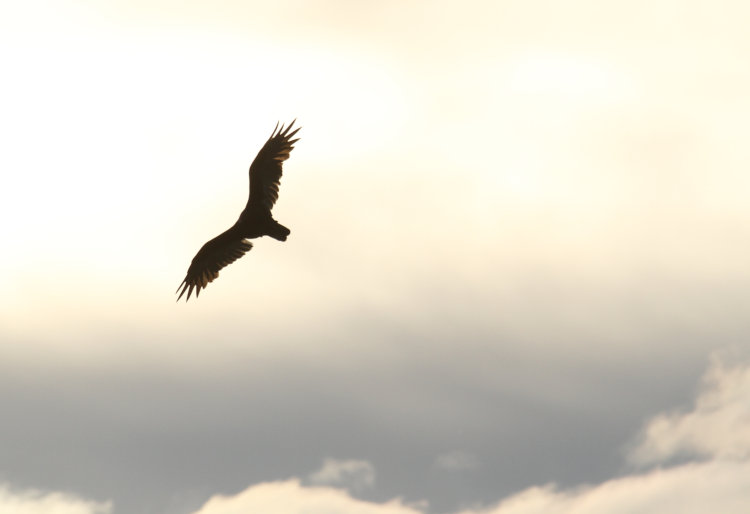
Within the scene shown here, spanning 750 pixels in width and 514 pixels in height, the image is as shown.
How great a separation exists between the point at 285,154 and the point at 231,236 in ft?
10.8

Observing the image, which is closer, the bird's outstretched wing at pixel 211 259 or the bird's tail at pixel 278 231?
the bird's tail at pixel 278 231

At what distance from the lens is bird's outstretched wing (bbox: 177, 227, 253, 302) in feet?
130

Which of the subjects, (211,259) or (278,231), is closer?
(278,231)

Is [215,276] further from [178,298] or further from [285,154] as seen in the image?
[285,154]

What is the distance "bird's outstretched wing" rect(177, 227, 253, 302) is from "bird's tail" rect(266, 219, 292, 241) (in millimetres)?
2150

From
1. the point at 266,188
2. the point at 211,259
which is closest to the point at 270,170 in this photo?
the point at 266,188

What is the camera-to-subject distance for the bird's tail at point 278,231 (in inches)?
1475

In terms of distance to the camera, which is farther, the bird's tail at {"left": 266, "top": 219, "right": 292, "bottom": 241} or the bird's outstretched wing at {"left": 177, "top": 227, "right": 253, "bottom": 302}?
the bird's outstretched wing at {"left": 177, "top": 227, "right": 253, "bottom": 302}

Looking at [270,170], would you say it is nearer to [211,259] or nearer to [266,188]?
[266,188]

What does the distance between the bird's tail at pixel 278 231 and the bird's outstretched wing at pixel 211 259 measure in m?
2.15

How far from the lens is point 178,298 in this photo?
39344 millimetres

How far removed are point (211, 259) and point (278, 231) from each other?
3.70 metres

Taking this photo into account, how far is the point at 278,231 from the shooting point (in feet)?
123

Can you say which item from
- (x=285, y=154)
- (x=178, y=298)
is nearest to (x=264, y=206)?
(x=285, y=154)
